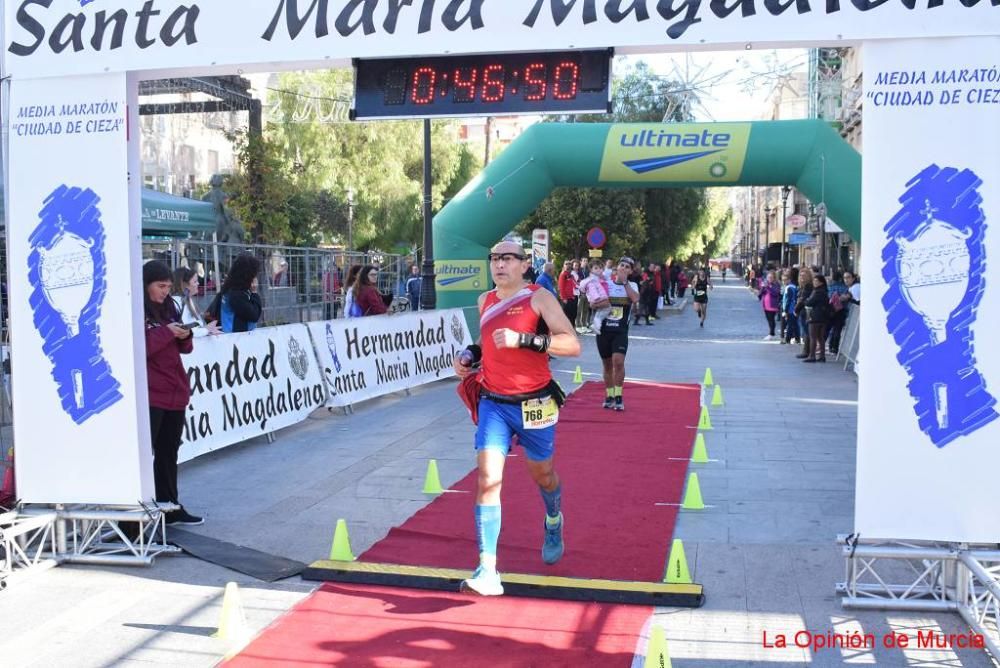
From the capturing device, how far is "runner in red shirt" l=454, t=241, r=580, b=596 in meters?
5.44

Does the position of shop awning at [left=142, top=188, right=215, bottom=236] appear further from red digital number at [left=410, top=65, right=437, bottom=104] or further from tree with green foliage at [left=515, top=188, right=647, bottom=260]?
tree with green foliage at [left=515, top=188, right=647, bottom=260]

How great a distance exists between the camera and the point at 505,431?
5.58 m

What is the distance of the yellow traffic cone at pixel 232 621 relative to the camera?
4902 mm

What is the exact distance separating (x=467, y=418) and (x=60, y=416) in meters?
6.12

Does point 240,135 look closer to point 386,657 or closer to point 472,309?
point 472,309

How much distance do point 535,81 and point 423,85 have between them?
0.70 m

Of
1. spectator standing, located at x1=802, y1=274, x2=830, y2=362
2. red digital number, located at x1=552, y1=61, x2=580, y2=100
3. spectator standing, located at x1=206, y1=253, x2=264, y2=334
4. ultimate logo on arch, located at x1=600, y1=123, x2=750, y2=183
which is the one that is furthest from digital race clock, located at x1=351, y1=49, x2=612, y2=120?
spectator standing, located at x1=802, y1=274, x2=830, y2=362

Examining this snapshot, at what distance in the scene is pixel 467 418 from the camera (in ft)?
39.2

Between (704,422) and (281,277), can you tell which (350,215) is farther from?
(704,422)

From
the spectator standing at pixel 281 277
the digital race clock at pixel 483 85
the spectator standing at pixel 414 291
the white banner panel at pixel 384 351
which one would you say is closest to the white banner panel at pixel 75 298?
the digital race clock at pixel 483 85

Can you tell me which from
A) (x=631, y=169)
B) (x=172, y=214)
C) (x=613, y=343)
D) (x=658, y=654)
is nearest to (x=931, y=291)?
(x=658, y=654)

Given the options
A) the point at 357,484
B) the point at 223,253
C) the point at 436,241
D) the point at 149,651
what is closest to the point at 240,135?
the point at 436,241

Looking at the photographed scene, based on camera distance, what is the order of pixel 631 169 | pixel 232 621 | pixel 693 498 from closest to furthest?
pixel 232 621, pixel 693 498, pixel 631 169

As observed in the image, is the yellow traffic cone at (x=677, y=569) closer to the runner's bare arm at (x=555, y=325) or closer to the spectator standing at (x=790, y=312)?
the runner's bare arm at (x=555, y=325)
